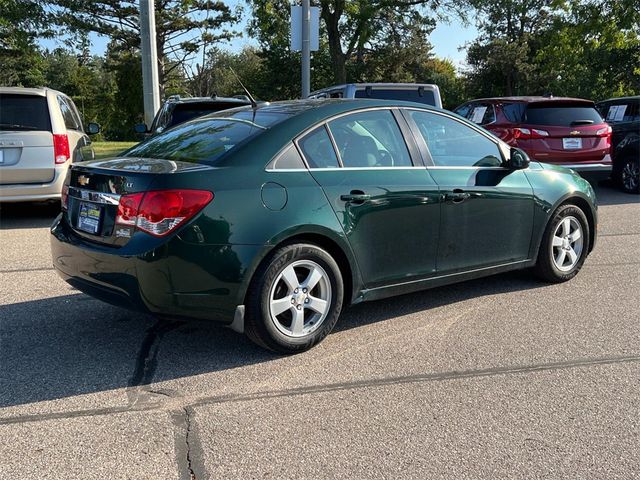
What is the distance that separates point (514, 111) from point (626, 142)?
2665 millimetres

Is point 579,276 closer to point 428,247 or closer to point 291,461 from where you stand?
point 428,247

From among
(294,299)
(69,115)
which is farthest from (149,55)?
(294,299)

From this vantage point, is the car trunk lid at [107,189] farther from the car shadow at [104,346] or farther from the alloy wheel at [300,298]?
the alloy wheel at [300,298]

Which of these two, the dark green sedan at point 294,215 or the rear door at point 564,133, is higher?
the rear door at point 564,133

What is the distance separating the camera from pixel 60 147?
8250 mm

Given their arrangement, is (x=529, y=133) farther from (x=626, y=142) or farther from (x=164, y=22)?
(x=164, y=22)

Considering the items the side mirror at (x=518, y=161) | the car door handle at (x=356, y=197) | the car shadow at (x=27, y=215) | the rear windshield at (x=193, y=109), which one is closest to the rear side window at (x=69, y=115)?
the car shadow at (x=27, y=215)

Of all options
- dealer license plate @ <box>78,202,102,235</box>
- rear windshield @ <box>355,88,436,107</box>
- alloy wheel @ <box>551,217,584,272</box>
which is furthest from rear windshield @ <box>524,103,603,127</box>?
dealer license plate @ <box>78,202,102,235</box>

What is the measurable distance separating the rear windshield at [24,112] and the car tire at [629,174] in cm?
966

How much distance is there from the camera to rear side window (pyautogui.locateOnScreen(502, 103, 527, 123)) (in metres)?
10.1

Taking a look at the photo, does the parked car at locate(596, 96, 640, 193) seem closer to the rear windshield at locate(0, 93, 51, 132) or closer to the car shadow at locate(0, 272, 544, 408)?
the car shadow at locate(0, 272, 544, 408)

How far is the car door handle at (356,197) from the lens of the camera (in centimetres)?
412

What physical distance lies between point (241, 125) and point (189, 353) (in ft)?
5.16

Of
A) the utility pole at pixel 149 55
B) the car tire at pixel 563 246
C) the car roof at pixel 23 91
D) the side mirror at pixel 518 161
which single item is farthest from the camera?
the utility pole at pixel 149 55
